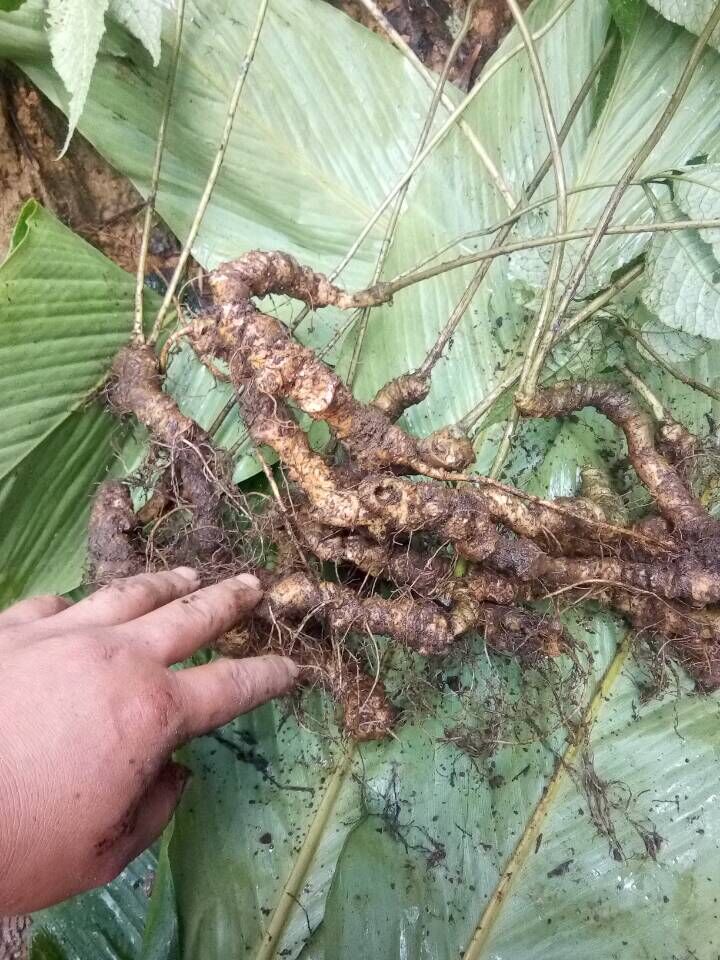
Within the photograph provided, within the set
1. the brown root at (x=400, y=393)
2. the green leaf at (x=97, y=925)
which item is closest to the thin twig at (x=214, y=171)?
the brown root at (x=400, y=393)

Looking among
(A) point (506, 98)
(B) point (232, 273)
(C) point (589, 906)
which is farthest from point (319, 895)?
(A) point (506, 98)

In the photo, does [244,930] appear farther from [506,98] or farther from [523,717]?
[506,98]

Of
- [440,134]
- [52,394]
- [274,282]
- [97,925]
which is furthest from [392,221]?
[97,925]

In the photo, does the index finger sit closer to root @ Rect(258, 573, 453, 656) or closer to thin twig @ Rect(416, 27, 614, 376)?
root @ Rect(258, 573, 453, 656)

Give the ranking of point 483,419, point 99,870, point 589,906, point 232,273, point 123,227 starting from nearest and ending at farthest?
point 99,870 < point 232,273 < point 589,906 < point 483,419 < point 123,227

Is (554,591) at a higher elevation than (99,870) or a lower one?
higher

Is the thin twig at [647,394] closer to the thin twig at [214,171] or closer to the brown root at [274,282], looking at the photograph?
the brown root at [274,282]

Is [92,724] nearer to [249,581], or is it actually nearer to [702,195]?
[249,581]
